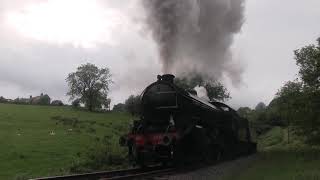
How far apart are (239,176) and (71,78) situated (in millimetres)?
90379

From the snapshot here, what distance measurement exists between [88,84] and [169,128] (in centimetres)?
8572

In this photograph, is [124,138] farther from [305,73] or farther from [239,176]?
[305,73]

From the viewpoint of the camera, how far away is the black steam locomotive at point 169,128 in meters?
19.8

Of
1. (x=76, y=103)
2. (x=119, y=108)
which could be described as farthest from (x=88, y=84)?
(x=119, y=108)

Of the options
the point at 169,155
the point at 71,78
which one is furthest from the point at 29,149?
the point at 71,78

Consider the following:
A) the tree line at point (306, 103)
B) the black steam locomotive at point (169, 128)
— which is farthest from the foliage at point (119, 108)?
the black steam locomotive at point (169, 128)

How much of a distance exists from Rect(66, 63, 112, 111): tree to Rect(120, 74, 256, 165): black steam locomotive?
3147 inches

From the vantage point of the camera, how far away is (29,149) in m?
29.1

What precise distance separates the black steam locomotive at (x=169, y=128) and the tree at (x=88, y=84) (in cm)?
7993

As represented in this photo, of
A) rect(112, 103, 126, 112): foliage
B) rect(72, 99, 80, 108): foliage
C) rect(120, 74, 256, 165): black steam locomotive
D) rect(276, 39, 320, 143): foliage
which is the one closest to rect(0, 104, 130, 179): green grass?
rect(120, 74, 256, 165): black steam locomotive

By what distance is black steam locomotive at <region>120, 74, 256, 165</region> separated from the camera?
64.8 feet

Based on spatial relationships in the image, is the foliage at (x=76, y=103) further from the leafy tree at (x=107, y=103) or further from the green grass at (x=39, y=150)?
the green grass at (x=39, y=150)

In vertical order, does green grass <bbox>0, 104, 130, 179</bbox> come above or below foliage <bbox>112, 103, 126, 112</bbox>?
below

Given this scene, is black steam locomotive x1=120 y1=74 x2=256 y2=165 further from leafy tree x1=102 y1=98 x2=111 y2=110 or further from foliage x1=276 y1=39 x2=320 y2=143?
leafy tree x1=102 y1=98 x2=111 y2=110
